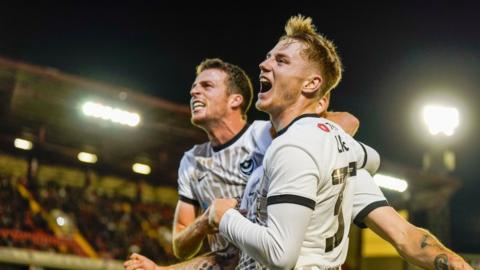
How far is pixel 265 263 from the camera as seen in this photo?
2.77m

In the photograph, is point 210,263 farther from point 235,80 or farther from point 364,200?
point 235,80

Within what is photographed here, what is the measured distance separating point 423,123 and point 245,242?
11.6 m

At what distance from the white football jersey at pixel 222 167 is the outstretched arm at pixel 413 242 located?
1005 millimetres

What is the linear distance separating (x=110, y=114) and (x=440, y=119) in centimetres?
829

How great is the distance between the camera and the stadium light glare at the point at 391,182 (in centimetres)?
1956

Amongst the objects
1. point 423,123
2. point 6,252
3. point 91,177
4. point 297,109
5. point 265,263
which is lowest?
point 265,263

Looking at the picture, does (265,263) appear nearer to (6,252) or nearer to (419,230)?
(419,230)

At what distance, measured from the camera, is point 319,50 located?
10.7ft

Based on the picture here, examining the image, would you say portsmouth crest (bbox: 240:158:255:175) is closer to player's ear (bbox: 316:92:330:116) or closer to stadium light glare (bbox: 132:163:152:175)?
player's ear (bbox: 316:92:330:116)

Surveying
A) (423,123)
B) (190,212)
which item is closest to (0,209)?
(423,123)

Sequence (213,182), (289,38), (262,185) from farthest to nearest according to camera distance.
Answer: (213,182), (289,38), (262,185)

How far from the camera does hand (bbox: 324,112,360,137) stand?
12.7ft

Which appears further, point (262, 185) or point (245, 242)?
point (262, 185)

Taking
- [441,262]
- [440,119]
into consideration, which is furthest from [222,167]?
[440,119]
